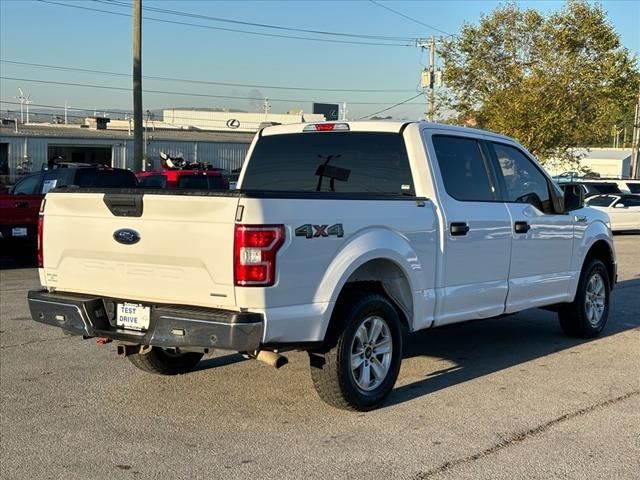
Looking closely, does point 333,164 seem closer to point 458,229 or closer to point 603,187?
point 458,229

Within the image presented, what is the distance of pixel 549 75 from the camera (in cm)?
2711

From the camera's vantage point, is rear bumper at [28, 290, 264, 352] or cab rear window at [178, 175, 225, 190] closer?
rear bumper at [28, 290, 264, 352]

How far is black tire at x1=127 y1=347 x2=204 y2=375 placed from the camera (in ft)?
20.2

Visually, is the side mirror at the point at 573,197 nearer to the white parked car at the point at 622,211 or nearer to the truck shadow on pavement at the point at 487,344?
the truck shadow on pavement at the point at 487,344

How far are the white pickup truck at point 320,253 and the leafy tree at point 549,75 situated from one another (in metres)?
20.7

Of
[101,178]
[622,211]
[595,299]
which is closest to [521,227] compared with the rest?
[595,299]

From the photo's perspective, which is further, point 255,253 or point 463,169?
point 463,169

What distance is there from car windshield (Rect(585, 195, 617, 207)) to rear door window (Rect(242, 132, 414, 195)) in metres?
19.7

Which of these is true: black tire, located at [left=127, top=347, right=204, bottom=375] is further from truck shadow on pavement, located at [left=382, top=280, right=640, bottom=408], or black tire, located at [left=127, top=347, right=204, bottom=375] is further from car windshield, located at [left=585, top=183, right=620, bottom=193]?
car windshield, located at [left=585, top=183, right=620, bottom=193]

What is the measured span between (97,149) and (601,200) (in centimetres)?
3765

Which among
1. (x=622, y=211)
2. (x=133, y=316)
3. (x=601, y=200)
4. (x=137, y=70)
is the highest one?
(x=137, y=70)

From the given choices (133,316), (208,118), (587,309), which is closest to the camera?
(133,316)

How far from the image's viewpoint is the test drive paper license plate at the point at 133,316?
4953 mm

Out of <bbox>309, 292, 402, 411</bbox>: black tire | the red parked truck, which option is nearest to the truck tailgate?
<bbox>309, 292, 402, 411</bbox>: black tire
